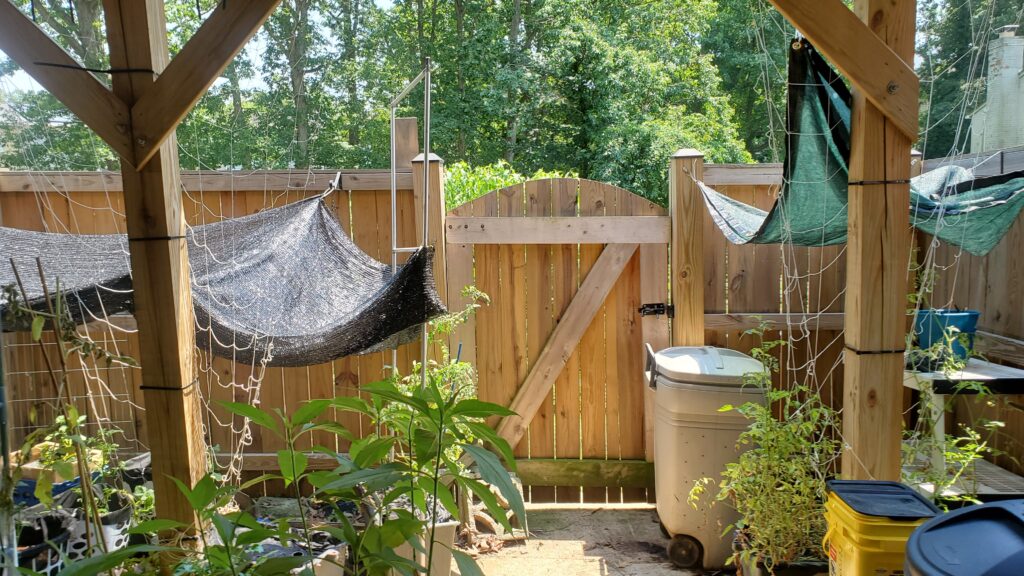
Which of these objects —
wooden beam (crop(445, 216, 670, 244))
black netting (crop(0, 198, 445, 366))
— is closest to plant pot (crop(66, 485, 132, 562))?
black netting (crop(0, 198, 445, 366))

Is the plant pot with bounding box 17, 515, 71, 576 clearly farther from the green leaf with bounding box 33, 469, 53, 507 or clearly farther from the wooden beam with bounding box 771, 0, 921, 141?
the wooden beam with bounding box 771, 0, 921, 141

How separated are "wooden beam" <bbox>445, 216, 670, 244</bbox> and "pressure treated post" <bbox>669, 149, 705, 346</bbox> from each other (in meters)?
0.08

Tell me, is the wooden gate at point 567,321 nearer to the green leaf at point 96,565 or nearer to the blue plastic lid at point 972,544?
the blue plastic lid at point 972,544

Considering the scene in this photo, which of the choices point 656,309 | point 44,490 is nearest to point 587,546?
point 656,309

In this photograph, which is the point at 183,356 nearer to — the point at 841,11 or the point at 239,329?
the point at 239,329

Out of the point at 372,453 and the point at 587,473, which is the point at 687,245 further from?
the point at 372,453

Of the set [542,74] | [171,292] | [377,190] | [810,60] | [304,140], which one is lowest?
[171,292]

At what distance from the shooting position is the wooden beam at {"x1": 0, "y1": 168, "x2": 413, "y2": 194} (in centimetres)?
298

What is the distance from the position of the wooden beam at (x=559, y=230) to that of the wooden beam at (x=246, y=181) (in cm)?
31

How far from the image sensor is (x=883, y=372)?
1.68 meters

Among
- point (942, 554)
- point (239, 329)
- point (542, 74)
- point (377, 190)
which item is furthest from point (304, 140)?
point (942, 554)

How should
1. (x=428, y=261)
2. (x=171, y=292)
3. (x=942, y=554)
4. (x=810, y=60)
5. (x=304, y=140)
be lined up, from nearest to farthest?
(x=942, y=554), (x=171, y=292), (x=810, y=60), (x=428, y=261), (x=304, y=140)

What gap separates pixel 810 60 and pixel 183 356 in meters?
1.74

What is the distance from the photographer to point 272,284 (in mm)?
2453
